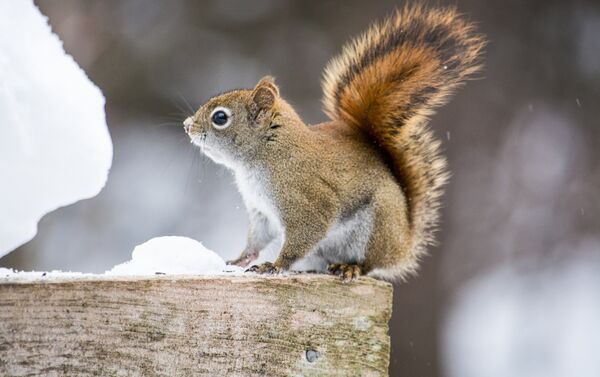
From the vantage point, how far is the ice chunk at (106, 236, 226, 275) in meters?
1.46

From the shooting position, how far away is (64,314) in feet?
4.10

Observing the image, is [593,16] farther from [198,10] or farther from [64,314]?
[64,314]

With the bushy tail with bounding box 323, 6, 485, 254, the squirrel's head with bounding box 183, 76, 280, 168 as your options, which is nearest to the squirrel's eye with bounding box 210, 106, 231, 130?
the squirrel's head with bounding box 183, 76, 280, 168

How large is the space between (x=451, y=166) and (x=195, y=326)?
2569 millimetres

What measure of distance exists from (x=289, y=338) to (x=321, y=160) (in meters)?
0.55

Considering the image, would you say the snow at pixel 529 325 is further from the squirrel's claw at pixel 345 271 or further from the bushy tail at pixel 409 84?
the squirrel's claw at pixel 345 271

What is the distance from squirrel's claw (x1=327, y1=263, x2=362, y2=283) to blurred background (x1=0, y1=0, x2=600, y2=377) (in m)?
1.80

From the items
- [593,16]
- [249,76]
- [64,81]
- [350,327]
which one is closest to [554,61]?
[593,16]

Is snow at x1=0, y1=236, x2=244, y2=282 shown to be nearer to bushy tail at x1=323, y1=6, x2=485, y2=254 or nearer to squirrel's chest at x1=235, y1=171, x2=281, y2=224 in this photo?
squirrel's chest at x1=235, y1=171, x2=281, y2=224

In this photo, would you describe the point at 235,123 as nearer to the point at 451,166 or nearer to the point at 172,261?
the point at 172,261

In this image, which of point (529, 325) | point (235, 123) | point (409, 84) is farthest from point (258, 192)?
point (529, 325)

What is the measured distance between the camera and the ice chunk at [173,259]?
4.80ft

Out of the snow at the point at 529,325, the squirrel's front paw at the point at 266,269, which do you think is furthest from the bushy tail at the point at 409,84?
the snow at the point at 529,325

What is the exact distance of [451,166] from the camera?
373 cm
